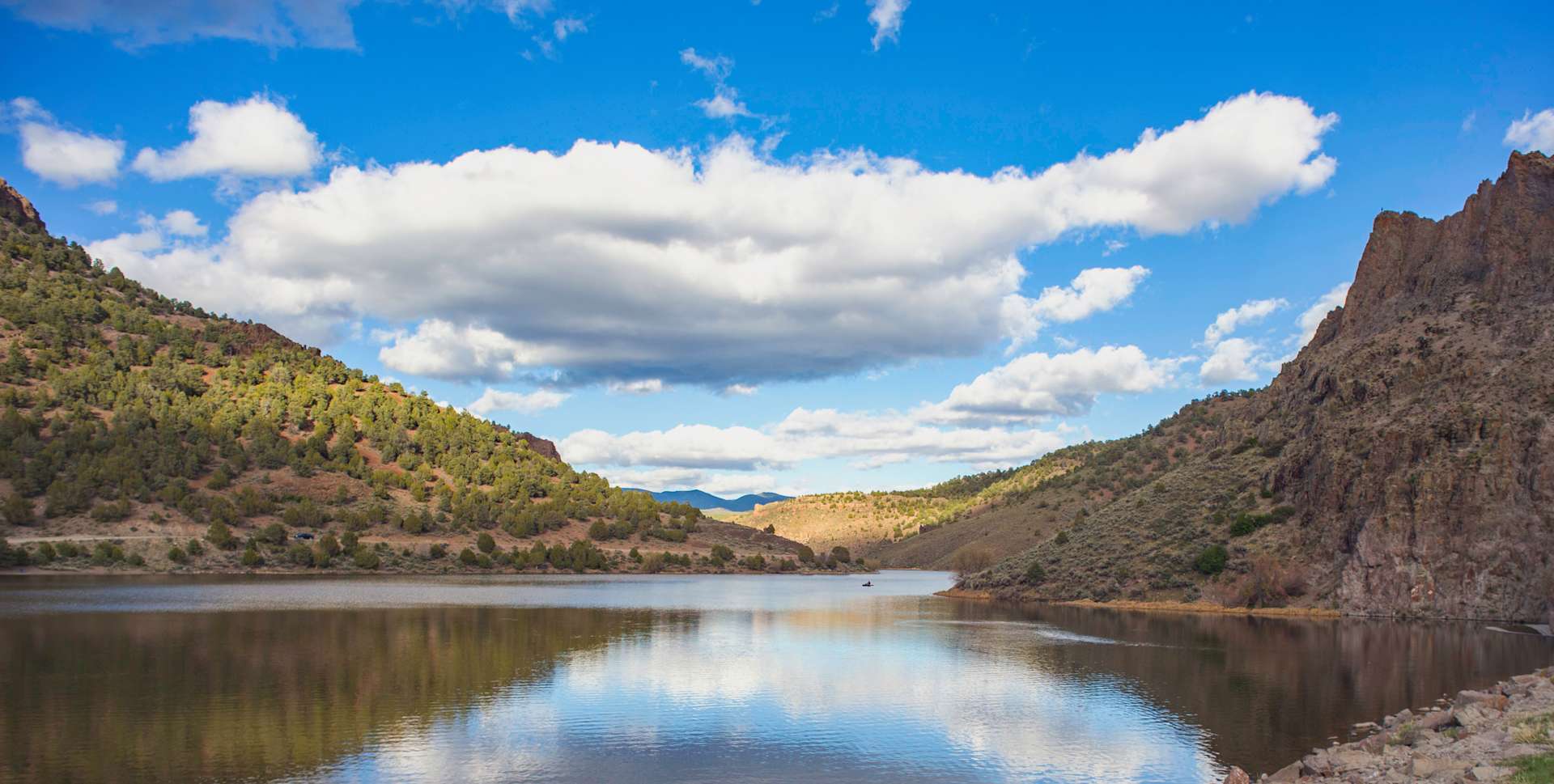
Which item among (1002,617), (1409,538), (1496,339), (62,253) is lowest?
(1002,617)

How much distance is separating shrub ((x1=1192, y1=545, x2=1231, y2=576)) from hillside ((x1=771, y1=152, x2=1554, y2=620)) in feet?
0.38

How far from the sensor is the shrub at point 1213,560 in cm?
6519

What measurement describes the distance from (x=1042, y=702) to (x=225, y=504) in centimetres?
9863

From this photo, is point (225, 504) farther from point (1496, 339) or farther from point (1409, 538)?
point (1496, 339)

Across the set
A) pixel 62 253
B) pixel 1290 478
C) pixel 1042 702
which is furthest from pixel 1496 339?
pixel 62 253

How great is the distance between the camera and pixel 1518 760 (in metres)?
16.4

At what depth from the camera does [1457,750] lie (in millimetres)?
18266

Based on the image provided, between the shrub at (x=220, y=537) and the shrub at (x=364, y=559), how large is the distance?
1158 cm

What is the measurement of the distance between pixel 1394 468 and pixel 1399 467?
0.99 feet

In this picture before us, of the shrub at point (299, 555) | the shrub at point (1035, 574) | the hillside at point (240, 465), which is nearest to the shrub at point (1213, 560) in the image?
the shrub at point (1035, 574)

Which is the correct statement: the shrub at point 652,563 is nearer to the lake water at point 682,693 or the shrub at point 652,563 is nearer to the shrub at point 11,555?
the shrub at point 11,555

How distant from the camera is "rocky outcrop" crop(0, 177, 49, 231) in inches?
6122

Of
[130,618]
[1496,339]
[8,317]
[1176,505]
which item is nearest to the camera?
[130,618]

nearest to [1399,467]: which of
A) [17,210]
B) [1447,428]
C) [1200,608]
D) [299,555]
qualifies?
[1447,428]
